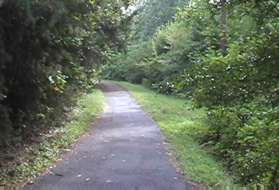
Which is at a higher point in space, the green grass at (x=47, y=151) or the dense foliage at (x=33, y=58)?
the dense foliage at (x=33, y=58)

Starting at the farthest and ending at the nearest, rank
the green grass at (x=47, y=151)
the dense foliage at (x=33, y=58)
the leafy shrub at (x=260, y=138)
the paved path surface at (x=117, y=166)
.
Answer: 1. the dense foliage at (x=33, y=58)
2. the green grass at (x=47, y=151)
3. the paved path surface at (x=117, y=166)
4. the leafy shrub at (x=260, y=138)

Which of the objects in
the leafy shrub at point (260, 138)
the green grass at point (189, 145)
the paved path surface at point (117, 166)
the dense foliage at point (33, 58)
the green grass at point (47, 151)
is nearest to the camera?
the leafy shrub at point (260, 138)

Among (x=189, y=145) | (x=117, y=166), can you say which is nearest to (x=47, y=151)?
(x=117, y=166)

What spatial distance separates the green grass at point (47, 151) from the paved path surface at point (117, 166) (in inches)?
12.2

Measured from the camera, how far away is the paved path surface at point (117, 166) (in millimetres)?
9703

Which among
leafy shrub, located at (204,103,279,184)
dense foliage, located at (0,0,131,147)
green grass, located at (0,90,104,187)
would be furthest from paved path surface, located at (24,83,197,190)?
leafy shrub, located at (204,103,279,184)

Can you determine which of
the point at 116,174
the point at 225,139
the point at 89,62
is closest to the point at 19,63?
the point at 116,174

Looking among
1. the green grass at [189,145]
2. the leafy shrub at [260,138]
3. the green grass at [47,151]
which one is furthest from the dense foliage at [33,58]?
the leafy shrub at [260,138]

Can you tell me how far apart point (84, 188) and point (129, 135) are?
7232mm

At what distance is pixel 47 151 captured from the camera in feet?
42.4

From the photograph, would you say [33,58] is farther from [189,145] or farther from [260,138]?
[260,138]

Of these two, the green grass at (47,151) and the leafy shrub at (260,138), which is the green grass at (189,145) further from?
the green grass at (47,151)

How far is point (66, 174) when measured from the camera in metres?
10.6

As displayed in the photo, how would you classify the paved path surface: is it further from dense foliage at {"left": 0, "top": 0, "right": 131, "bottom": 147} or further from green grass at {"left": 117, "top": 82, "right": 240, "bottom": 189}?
A: dense foliage at {"left": 0, "top": 0, "right": 131, "bottom": 147}
